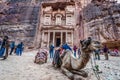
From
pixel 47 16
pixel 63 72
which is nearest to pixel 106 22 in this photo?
pixel 47 16

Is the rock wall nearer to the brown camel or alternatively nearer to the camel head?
the brown camel

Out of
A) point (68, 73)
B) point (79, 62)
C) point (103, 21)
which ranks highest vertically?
point (103, 21)

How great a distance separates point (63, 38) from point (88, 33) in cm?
694

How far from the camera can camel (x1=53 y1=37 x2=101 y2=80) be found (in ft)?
29.4

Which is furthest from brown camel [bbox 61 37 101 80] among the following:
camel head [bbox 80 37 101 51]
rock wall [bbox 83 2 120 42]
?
rock wall [bbox 83 2 120 42]

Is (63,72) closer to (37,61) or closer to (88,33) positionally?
(37,61)

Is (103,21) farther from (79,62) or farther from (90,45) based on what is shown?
(90,45)

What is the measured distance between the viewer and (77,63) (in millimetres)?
9711

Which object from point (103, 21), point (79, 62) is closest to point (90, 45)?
point (79, 62)

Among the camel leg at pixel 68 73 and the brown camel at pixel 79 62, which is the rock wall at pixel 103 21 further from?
the camel leg at pixel 68 73

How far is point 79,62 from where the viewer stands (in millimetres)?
9539

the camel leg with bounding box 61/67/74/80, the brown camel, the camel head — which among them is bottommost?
the camel leg with bounding box 61/67/74/80

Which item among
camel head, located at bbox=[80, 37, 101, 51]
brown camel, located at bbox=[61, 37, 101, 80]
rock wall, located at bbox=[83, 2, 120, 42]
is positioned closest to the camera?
camel head, located at bbox=[80, 37, 101, 51]

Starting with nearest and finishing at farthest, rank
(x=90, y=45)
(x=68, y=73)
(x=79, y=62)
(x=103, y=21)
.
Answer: (x=90, y=45) < (x=79, y=62) < (x=68, y=73) < (x=103, y=21)
